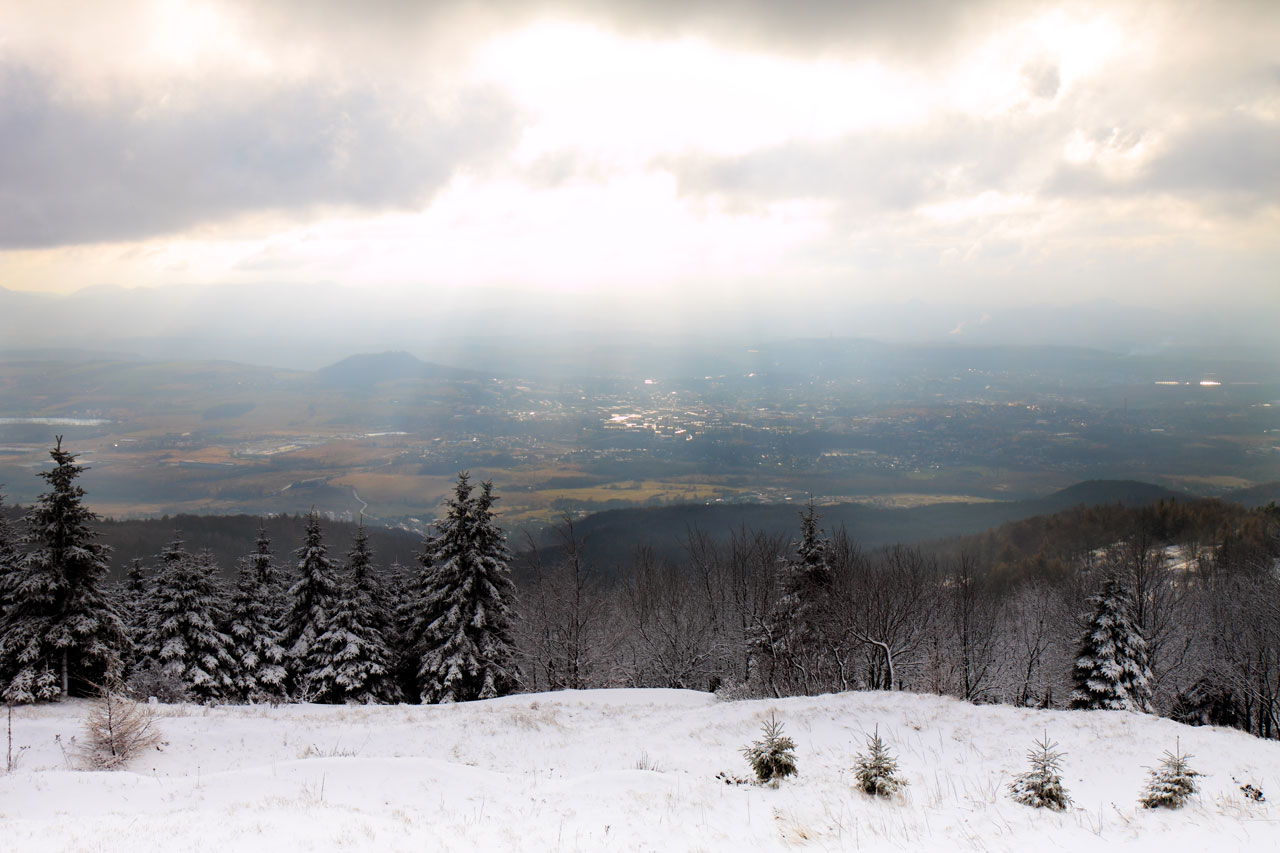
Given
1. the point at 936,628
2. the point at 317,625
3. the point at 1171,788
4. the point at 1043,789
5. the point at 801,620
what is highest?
the point at 1171,788

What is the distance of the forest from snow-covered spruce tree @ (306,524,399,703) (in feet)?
0.31

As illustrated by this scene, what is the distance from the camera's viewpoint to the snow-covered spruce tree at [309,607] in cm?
2583

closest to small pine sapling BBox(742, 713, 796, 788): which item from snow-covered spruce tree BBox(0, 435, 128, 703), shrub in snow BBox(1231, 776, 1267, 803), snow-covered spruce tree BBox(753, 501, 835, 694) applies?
shrub in snow BBox(1231, 776, 1267, 803)

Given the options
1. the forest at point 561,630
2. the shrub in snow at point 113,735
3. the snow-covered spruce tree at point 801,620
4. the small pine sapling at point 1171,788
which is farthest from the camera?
the snow-covered spruce tree at point 801,620

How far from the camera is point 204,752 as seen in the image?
14.6 m

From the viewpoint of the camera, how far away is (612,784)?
11391 mm

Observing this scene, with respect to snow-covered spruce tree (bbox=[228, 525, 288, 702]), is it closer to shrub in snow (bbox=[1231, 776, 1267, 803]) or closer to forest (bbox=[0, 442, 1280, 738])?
forest (bbox=[0, 442, 1280, 738])

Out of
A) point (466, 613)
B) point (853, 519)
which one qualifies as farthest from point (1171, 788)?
point (853, 519)

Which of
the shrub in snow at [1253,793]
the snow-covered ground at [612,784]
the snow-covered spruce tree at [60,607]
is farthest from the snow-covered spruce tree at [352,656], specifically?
the shrub in snow at [1253,793]

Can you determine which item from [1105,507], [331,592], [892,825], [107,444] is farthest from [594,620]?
[107,444]

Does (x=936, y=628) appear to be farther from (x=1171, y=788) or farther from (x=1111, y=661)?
(x=1171, y=788)

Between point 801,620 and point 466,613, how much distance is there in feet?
45.1

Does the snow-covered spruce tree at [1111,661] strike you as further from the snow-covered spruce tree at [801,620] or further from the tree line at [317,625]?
the tree line at [317,625]

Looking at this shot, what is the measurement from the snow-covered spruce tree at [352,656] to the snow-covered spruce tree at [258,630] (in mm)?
1957
